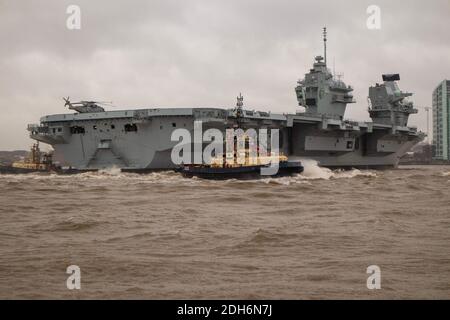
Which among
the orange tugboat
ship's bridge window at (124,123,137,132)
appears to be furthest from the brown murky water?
the orange tugboat

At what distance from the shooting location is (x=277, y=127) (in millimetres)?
46781

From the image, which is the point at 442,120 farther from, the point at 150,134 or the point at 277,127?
the point at 150,134

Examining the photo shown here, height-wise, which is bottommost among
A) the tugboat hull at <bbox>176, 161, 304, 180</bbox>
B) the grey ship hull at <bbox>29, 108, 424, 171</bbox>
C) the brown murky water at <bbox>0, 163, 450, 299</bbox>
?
the brown murky water at <bbox>0, 163, 450, 299</bbox>

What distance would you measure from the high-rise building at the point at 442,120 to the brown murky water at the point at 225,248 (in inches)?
4573

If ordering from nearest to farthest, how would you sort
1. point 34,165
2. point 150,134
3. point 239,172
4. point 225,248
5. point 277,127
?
point 225,248 → point 239,172 → point 150,134 → point 277,127 → point 34,165

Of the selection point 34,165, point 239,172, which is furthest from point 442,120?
point 239,172

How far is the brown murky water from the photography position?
8070 mm

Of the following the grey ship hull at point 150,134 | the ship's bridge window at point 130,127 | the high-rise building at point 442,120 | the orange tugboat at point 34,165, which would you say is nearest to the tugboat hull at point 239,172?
the grey ship hull at point 150,134

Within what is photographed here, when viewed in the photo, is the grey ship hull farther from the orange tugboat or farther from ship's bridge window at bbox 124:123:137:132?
the orange tugboat

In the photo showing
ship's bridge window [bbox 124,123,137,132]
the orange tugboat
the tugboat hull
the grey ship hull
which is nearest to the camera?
the tugboat hull

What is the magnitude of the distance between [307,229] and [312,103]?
4670cm

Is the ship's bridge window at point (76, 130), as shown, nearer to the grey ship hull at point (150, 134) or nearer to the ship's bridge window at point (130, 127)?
the grey ship hull at point (150, 134)

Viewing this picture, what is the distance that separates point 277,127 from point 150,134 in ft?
38.5
